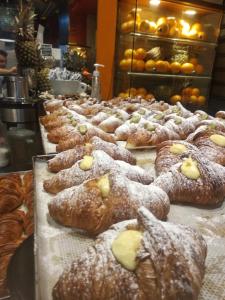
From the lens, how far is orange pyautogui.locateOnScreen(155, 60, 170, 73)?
338cm

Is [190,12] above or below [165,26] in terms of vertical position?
above

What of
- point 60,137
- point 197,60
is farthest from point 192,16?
point 60,137

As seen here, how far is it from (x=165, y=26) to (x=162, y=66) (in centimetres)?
44

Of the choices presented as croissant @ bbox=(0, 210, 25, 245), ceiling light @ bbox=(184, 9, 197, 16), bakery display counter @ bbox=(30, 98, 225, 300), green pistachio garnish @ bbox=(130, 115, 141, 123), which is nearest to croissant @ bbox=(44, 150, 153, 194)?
bakery display counter @ bbox=(30, 98, 225, 300)

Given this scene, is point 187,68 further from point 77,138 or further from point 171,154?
point 171,154

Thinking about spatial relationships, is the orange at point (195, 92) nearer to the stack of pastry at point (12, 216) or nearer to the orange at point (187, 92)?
the orange at point (187, 92)

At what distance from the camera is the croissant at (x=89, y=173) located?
91 centimetres

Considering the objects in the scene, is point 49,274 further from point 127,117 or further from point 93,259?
point 127,117

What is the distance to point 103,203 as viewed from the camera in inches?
29.8

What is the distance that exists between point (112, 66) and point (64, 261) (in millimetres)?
3186

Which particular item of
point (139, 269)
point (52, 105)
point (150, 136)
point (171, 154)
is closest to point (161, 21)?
point (52, 105)

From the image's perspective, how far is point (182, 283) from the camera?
51cm

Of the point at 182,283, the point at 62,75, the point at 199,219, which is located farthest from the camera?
the point at 62,75

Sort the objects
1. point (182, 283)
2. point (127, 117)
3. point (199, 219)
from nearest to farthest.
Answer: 1. point (182, 283)
2. point (199, 219)
3. point (127, 117)
